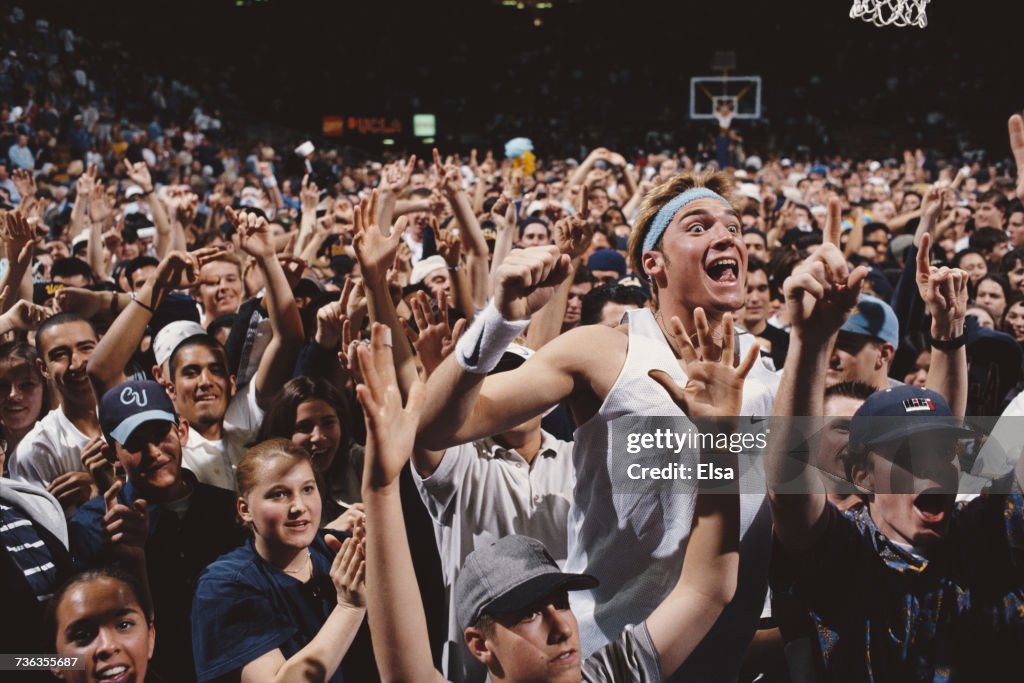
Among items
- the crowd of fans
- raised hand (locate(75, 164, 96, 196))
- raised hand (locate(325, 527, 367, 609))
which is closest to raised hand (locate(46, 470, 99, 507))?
the crowd of fans

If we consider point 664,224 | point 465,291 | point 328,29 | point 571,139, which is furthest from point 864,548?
point 328,29

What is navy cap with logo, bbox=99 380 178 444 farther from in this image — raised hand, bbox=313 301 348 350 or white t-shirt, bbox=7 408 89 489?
raised hand, bbox=313 301 348 350

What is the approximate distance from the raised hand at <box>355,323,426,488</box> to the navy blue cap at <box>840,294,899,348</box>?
228 centimetres

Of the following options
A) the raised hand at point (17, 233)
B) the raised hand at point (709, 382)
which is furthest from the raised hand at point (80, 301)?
the raised hand at point (709, 382)

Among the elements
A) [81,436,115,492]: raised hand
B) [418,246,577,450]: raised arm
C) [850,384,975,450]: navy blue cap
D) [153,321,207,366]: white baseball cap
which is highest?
[418,246,577,450]: raised arm

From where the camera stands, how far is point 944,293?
355 cm

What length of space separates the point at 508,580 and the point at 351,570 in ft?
1.85

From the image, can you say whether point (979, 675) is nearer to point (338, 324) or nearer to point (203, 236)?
point (338, 324)

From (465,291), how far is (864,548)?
3.21m

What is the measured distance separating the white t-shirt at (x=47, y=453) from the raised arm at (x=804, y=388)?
283 cm

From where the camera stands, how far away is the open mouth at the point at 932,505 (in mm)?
2402

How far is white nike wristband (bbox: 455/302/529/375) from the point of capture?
7.97 feet

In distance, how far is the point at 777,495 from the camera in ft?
7.44

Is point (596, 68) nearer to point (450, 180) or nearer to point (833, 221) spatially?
point (450, 180)
